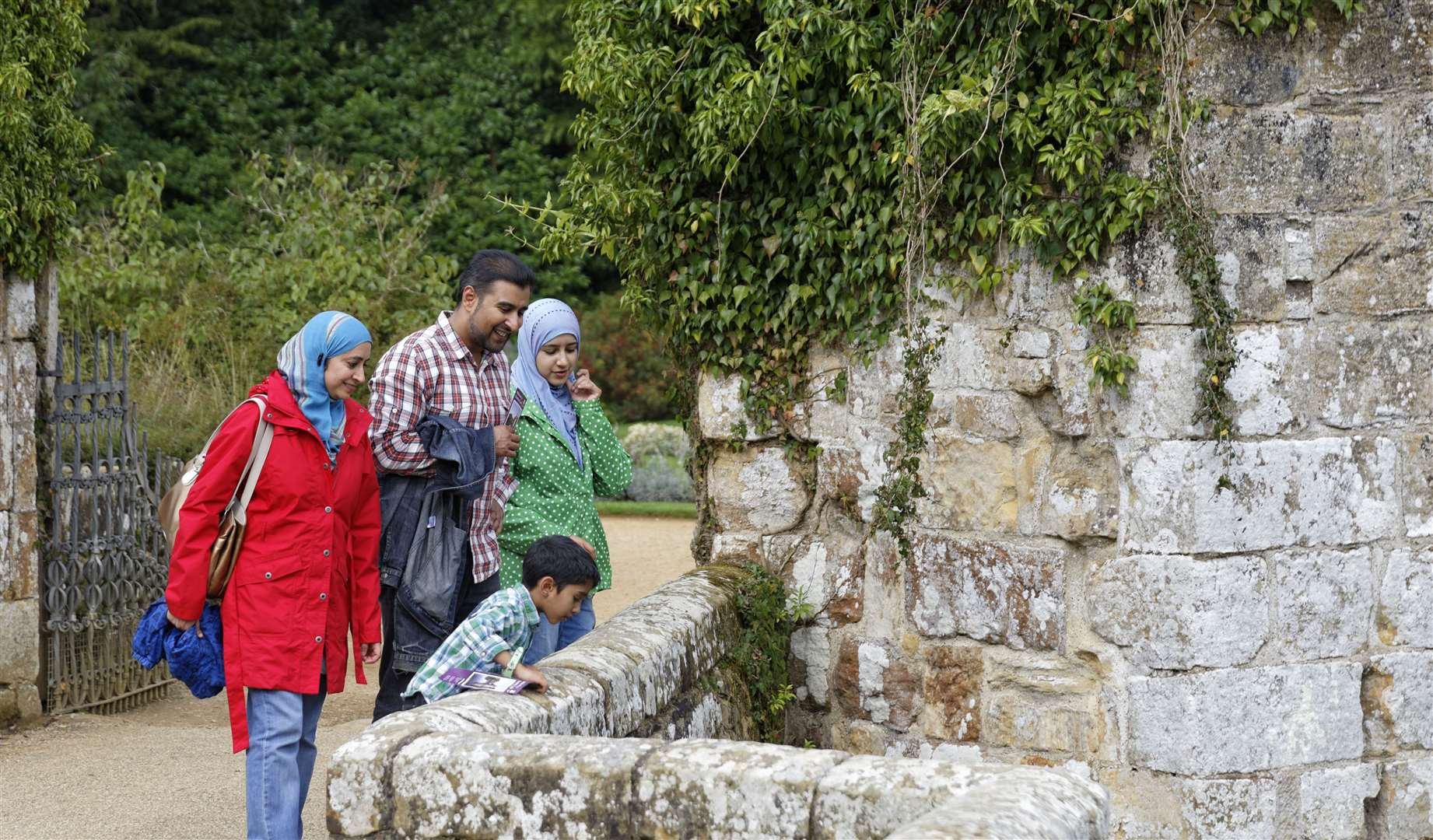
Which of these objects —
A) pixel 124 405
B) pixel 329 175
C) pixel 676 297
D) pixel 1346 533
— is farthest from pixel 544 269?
pixel 1346 533

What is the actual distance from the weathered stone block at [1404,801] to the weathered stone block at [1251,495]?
629mm

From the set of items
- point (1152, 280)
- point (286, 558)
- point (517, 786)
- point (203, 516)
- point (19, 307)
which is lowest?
point (517, 786)

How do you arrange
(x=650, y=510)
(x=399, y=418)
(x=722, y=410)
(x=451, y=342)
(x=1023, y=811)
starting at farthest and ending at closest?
(x=650, y=510) < (x=722, y=410) < (x=451, y=342) < (x=399, y=418) < (x=1023, y=811)

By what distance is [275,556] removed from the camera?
11.7 ft

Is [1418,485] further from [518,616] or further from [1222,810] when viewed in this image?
[518,616]

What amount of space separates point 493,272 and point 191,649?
1288 mm

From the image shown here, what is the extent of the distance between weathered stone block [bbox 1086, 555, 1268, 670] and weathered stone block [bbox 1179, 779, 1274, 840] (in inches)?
12.1

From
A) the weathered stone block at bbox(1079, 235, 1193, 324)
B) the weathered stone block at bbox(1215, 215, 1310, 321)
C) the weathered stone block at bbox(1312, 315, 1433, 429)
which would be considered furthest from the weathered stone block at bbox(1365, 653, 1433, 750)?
the weathered stone block at bbox(1079, 235, 1193, 324)

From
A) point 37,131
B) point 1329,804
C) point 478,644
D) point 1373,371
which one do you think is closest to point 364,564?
point 478,644

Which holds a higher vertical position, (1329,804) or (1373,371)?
(1373,371)

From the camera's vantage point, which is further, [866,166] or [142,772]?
[142,772]

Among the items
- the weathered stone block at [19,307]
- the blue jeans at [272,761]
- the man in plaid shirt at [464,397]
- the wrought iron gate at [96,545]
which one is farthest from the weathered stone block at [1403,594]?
the weathered stone block at [19,307]

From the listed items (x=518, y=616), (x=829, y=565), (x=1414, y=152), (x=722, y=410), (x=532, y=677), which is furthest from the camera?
(x=722, y=410)

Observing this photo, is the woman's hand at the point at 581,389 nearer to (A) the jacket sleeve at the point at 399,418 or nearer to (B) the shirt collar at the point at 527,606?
(A) the jacket sleeve at the point at 399,418
